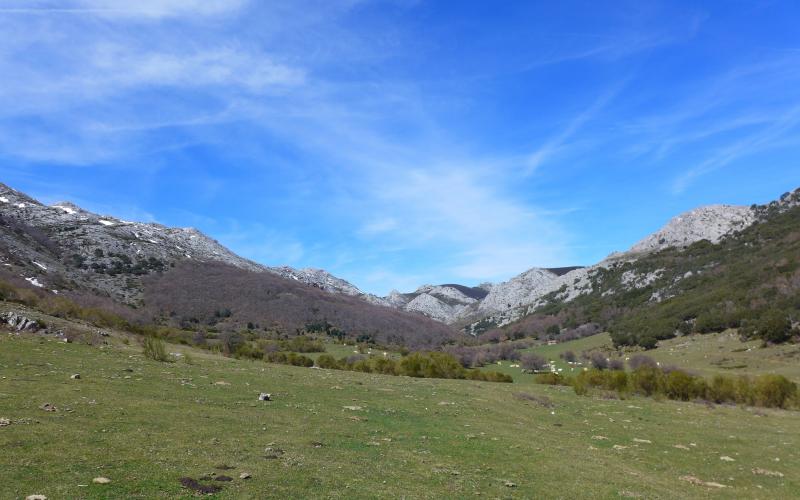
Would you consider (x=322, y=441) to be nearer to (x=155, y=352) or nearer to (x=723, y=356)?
(x=155, y=352)

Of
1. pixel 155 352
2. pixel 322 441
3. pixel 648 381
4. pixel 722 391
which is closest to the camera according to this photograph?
pixel 322 441

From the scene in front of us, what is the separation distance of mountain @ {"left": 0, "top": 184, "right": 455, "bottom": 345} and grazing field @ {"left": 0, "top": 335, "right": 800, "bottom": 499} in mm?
87821

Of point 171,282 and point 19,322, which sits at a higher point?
point 171,282

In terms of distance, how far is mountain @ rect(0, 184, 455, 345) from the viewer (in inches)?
4697

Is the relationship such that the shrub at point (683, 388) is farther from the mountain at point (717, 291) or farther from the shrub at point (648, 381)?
the mountain at point (717, 291)

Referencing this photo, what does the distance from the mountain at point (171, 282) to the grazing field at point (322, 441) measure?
87.8m

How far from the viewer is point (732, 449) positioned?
2283 centimetres

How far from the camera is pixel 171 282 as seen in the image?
143 m

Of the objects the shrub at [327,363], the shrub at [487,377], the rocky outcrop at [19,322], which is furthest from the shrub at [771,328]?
the rocky outcrop at [19,322]

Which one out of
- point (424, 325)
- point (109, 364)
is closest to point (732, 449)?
point (109, 364)

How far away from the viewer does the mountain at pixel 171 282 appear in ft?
391

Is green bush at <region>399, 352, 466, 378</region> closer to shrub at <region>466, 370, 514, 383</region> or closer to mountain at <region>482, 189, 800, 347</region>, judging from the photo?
shrub at <region>466, 370, 514, 383</region>

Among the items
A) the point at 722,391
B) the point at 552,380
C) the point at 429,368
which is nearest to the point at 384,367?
the point at 429,368

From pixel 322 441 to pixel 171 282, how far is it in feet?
464
